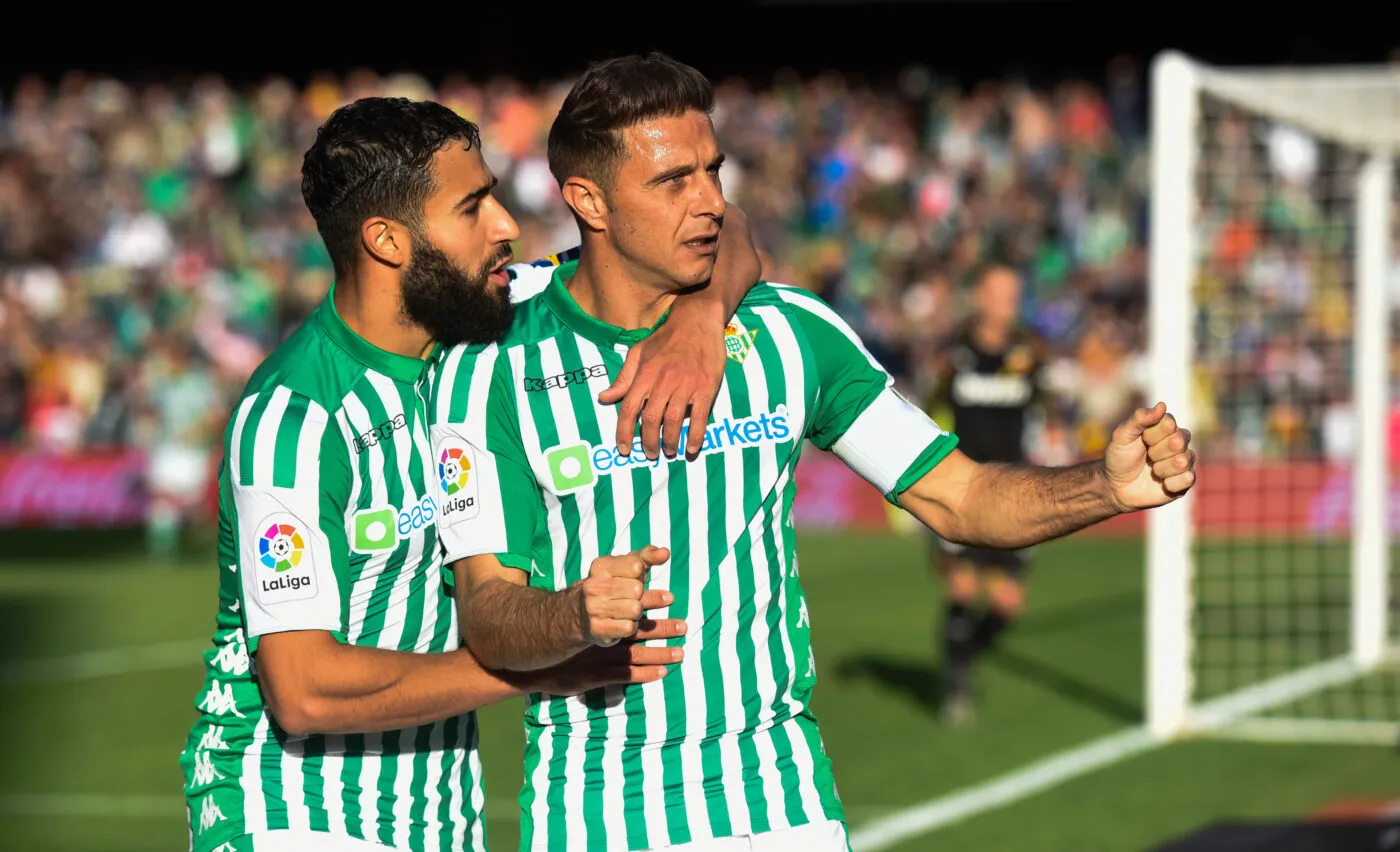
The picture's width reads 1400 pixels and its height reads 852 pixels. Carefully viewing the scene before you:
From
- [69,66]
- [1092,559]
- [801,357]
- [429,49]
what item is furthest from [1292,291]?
[69,66]

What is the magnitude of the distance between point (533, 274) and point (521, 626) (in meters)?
1.08

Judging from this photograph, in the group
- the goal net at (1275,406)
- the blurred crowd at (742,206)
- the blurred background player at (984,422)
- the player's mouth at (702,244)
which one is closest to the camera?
the player's mouth at (702,244)

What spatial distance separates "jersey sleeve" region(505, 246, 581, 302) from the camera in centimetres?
394

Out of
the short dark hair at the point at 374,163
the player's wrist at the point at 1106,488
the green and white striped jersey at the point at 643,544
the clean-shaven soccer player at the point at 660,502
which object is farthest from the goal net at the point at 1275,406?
the short dark hair at the point at 374,163

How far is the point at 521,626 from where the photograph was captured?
322cm

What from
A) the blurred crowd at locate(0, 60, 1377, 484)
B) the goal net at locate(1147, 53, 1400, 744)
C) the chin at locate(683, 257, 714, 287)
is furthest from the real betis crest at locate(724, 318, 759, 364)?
the blurred crowd at locate(0, 60, 1377, 484)

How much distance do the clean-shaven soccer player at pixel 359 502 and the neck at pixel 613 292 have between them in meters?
0.09

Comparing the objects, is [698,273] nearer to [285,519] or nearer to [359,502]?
[359,502]

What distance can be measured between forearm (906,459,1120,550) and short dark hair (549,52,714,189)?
94 centimetres

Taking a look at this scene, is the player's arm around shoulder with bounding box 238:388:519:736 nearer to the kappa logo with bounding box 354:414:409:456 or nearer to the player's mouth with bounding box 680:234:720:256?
the kappa logo with bounding box 354:414:409:456

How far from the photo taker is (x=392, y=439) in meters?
3.71

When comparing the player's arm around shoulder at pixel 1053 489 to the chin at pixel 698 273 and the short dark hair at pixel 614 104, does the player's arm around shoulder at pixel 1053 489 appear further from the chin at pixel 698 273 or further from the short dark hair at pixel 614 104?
the short dark hair at pixel 614 104

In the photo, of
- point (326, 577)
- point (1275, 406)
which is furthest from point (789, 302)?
point (1275, 406)

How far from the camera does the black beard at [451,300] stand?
3652 mm
